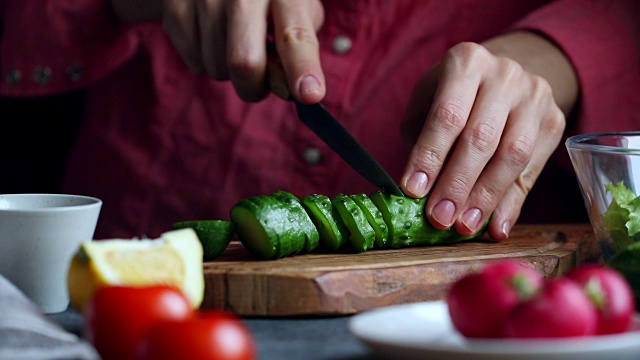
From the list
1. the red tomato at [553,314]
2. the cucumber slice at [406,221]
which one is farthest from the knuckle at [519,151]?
the red tomato at [553,314]

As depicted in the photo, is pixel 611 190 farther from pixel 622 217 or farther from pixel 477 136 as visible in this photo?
pixel 477 136

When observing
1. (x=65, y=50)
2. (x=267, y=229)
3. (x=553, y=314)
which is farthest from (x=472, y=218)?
(x=65, y=50)

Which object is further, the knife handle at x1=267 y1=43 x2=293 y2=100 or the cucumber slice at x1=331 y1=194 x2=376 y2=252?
the knife handle at x1=267 y1=43 x2=293 y2=100

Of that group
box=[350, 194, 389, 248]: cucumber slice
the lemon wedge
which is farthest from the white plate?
box=[350, 194, 389, 248]: cucumber slice

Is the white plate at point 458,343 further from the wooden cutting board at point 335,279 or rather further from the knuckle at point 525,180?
the knuckle at point 525,180

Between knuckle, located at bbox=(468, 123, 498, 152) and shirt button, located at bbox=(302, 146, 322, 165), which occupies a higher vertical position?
knuckle, located at bbox=(468, 123, 498, 152)

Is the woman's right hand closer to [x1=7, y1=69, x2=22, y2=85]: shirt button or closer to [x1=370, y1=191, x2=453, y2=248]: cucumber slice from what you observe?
[x1=370, y1=191, x2=453, y2=248]: cucumber slice
